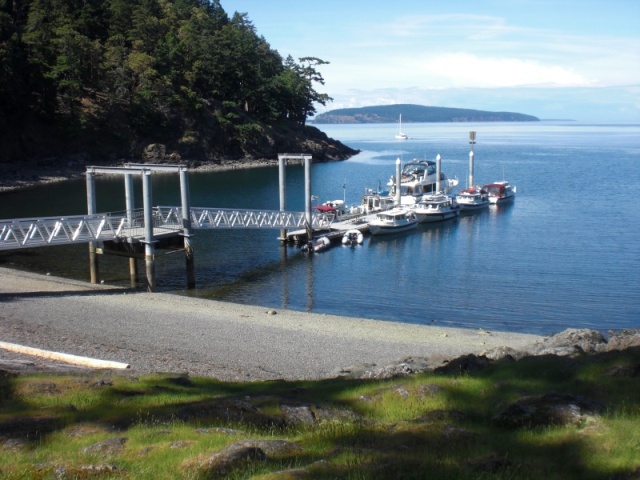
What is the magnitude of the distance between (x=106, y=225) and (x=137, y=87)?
6888cm

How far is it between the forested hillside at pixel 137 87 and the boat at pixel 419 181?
41.0 metres

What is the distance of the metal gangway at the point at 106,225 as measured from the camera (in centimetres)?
2884

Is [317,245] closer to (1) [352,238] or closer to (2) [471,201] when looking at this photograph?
(1) [352,238]

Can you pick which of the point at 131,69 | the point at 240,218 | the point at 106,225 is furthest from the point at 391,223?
the point at 131,69

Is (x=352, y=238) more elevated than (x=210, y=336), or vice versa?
(x=352, y=238)

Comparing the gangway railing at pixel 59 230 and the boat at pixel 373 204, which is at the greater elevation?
the gangway railing at pixel 59 230

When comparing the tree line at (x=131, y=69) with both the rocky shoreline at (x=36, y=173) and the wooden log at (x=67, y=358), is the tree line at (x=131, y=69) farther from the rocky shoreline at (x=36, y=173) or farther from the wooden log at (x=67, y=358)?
the wooden log at (x=67, y=358)

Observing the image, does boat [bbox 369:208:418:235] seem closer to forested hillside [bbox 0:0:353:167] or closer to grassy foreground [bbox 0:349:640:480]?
grassy foreground [bbox 0:349:640:480]

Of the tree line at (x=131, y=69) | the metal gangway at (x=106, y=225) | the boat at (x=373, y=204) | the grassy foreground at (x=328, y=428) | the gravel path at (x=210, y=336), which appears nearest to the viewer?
the grassy foreground at (x=328, y=428)

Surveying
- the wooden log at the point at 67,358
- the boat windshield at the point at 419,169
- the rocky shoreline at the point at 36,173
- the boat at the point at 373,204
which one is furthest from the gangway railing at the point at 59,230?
the boat windshield at the point at 419,169

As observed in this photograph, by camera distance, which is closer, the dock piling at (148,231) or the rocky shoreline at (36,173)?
the dock piling at (148,231)

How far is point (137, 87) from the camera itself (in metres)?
95.8

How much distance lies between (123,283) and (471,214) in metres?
37.9

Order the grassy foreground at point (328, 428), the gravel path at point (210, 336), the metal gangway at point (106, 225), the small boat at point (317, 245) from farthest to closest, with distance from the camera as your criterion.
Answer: the small boat at point (317, 245)
the metal gangway at point (106, 225)
the gravel path at point (210, 336)
the grassy foreground at point (328, 428)
